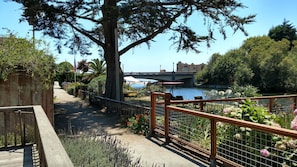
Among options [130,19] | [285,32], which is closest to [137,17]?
[130,19]

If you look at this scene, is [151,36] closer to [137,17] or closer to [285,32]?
[137,17]

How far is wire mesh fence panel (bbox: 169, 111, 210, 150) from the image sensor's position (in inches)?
201

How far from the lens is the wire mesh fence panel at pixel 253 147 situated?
346 cm

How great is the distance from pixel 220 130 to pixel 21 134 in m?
3.30

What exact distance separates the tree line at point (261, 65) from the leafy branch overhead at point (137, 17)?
79.5ft

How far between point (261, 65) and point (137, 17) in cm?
3132

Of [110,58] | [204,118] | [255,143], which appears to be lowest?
[255,143]

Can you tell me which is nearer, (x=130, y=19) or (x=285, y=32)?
(x=130, y=19)

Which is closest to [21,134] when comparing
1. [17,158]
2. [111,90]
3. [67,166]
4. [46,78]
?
[17,158]

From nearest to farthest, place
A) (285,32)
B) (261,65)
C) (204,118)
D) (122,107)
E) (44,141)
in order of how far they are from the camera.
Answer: (44,141) < (204,118) < (122,107) < (261,65) < (285,32)

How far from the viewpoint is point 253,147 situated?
156 inches

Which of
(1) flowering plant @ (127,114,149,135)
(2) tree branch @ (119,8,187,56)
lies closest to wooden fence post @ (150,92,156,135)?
(1) flowering plant @ (127,114,149,135)

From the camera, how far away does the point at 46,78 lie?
19.7 ft

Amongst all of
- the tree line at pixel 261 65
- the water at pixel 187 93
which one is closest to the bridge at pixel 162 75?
the tree line at pixel 261 65
